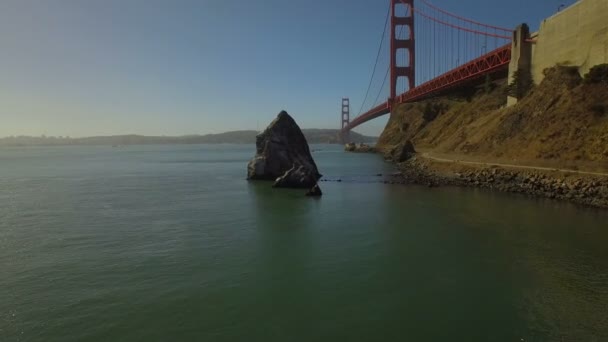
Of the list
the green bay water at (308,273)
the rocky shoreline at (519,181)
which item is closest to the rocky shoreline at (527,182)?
the rocky shoreline at (519,181)

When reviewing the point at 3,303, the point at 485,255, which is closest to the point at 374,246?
the point at 485,255

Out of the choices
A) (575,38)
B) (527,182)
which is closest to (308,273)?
(527,182)

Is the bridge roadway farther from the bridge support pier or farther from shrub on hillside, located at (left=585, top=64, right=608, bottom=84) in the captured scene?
shrub on hillside, located at (left=585, top=64, right=608, bottom=84)

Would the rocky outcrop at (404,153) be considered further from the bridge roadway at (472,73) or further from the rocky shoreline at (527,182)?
the rocky shoreline at (527,182)

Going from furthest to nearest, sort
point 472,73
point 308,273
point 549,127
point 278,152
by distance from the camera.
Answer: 1. point 472,73
2. point 278,152
3. point 549,127
4. point 308,273

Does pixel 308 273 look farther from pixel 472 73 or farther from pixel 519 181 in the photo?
pixel 472 73

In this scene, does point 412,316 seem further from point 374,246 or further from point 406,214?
point 406,214
